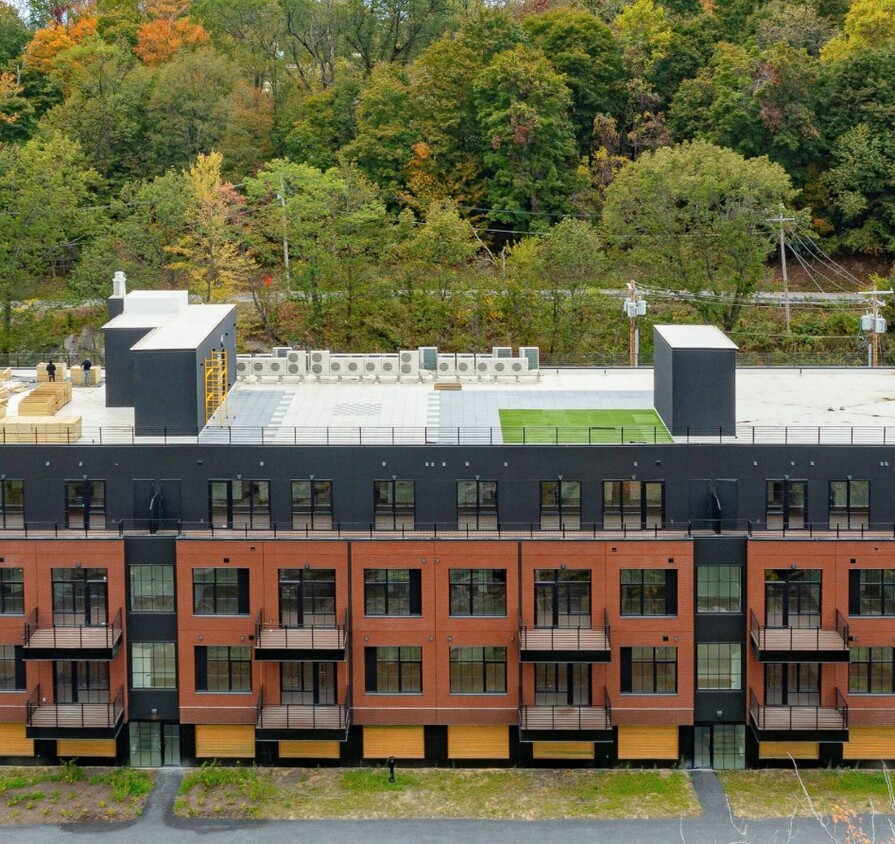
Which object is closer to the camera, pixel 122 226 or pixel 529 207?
pixel 122 226

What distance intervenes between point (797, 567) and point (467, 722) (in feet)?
39.6

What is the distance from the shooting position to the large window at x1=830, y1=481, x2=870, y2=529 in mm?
54438

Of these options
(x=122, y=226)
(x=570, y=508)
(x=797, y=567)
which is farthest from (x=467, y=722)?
(x=122, y=226)

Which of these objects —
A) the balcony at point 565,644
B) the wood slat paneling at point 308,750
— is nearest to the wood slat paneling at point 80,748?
the wood slat paneling at point 308,750

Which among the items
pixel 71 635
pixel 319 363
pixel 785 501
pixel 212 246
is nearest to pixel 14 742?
pixel 71 635

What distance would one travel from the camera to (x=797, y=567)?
53.1 m

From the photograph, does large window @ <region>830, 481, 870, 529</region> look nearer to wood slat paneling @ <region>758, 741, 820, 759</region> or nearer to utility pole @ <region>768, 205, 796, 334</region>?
wood slat paneling @ <region>758, 741, 820, 759</region>

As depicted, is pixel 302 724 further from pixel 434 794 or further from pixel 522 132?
pixel 522 132

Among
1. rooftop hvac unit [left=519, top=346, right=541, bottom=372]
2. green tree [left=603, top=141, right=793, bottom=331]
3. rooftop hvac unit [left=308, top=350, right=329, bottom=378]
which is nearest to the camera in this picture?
rooftop hvac unit [left=308, top=350, right=329, bottom=378]

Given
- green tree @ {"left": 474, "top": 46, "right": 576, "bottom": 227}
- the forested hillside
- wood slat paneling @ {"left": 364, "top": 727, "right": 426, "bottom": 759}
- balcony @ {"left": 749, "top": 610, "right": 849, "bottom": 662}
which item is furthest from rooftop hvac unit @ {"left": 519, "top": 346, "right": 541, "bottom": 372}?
green tree @ {"left": 474, "top": 46, "right": 576, "bottom": 227}

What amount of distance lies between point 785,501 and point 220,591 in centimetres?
1919

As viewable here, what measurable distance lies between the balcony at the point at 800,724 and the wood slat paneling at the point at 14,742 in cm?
2444

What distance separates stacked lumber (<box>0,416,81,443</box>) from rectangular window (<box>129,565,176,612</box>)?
5475mm

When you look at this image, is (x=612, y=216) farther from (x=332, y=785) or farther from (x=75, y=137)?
(x=332, y=785)
